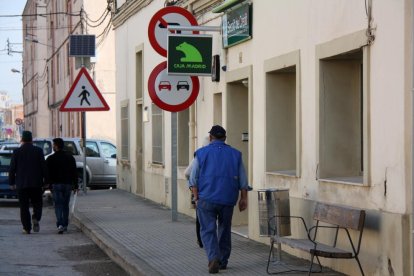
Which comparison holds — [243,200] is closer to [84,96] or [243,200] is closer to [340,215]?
[340,215]

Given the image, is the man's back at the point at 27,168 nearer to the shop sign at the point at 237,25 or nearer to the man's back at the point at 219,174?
the shop sign at the point at 237,25

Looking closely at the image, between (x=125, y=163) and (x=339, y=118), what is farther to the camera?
(x=125, y=163)

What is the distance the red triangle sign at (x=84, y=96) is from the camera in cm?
1720

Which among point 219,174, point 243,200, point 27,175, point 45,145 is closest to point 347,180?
point 243,200

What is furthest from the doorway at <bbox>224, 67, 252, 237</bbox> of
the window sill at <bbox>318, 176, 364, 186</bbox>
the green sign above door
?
the window sill at <bbox>318, 176, 364, 186</bbox>

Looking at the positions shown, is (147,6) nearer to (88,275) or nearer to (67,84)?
(88,275)

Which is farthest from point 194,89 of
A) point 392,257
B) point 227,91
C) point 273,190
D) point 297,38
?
point 392,257

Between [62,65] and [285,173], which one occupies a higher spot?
[62,65]

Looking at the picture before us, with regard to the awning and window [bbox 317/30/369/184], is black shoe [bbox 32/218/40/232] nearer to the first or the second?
the awning

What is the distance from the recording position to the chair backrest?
863cm

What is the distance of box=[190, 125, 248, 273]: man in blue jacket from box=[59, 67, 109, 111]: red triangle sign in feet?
25.5

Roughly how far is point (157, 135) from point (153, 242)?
736 cm

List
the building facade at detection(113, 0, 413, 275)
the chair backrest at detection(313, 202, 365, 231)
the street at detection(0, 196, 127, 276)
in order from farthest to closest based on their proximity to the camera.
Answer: the street at detection(0, 196, 127, 276)
the chair backrest at detection(313, 202, 365, 231)
the building facade at detection(113, 0, 413, 275)

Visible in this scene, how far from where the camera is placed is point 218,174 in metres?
9.71
